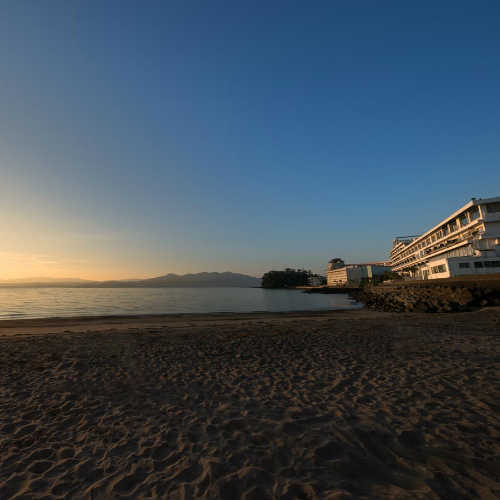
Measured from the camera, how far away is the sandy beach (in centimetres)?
412

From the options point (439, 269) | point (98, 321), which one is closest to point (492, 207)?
point (439, 269)

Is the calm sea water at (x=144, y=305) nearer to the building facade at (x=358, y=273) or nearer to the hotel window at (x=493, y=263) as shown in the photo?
the hotel window at (x=493, y=263)

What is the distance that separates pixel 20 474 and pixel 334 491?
511 centimetres

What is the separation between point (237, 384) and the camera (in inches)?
323

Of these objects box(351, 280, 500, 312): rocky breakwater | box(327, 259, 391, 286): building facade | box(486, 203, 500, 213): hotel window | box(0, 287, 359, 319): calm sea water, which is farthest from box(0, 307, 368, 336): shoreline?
box(327, 259, 391, 286): building facade

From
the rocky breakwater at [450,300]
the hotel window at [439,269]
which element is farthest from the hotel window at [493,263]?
the rocky breakwater at [450,300]

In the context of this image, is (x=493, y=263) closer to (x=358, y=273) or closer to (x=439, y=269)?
(x=439, y=269)

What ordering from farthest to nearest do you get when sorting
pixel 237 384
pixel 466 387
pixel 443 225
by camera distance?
pixel 443 225 → pixel 237 384 → pixel 466 387

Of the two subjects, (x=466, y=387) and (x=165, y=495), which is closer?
(x=165, y=495)

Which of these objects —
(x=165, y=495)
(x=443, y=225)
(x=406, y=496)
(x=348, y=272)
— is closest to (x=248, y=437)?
(x=165, y=495)

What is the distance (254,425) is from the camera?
19.0ft

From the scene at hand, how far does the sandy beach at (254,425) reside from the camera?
162 inches

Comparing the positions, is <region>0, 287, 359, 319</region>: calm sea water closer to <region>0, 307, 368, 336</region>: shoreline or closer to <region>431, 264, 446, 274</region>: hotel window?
<region>0, 307, 368, 336</region>: shoreline

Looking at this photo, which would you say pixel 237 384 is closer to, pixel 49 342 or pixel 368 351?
pixel 368 351
